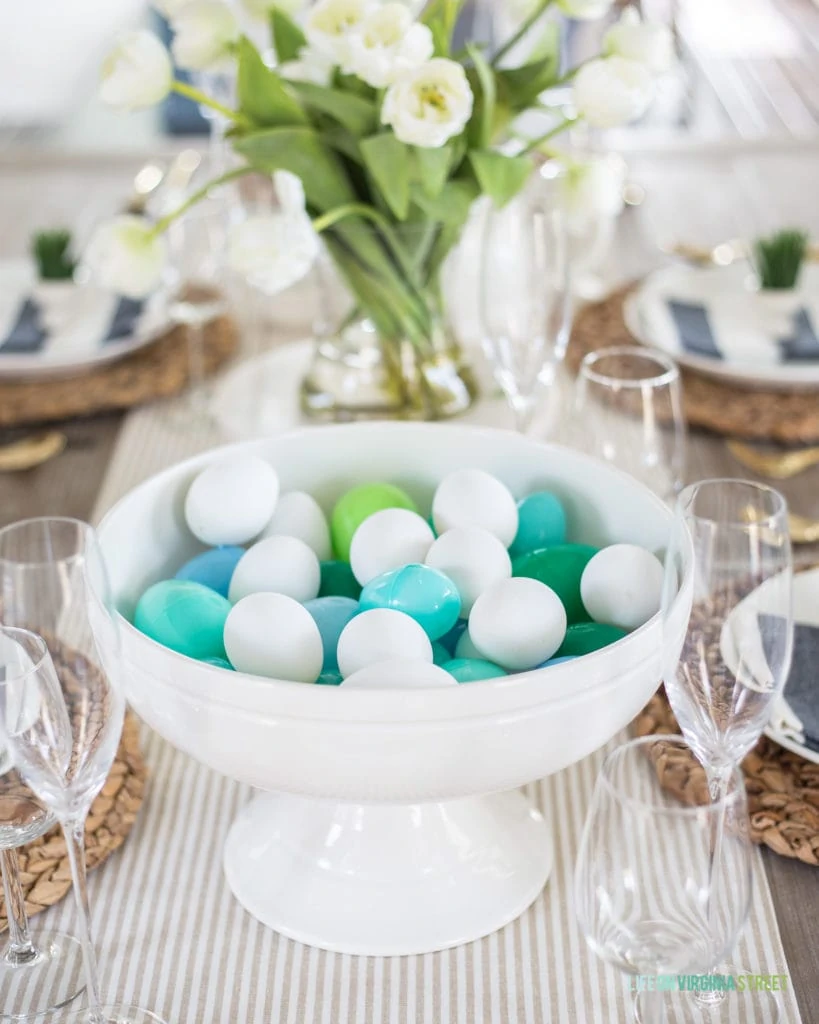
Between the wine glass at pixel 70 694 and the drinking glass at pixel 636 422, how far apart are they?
18.7 inches

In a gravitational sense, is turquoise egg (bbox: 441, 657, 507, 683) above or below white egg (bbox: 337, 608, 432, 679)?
below

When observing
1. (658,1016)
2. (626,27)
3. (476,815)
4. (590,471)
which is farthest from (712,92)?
(658,1016)

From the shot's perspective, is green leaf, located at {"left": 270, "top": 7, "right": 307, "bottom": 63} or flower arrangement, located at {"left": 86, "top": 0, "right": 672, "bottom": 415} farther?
green leaf, located at {"left": 270, "top": 7, "right": 307, "bottom": 63}

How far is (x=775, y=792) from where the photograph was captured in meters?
0.80

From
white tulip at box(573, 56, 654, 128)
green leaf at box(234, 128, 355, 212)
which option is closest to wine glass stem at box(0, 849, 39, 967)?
green leaf at box(234, 128, 355, 212)

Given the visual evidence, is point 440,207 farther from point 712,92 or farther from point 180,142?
point 712,92

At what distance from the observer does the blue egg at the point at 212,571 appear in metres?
0.83

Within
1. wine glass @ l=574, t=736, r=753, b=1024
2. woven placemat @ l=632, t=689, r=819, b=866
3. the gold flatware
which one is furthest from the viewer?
the gold flatware

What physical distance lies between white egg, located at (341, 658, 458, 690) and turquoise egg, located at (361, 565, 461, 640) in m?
0.08

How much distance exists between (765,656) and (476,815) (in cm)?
21

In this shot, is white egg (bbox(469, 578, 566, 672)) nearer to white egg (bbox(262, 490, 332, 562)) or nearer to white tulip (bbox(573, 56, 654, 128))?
white egg (bbox(262, 490, 332, 562))

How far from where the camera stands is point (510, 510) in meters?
0.84

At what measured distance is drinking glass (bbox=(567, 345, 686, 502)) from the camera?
3.40 feet

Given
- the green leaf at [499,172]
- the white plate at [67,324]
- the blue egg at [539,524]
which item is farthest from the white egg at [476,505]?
the white plate at [67,324]
